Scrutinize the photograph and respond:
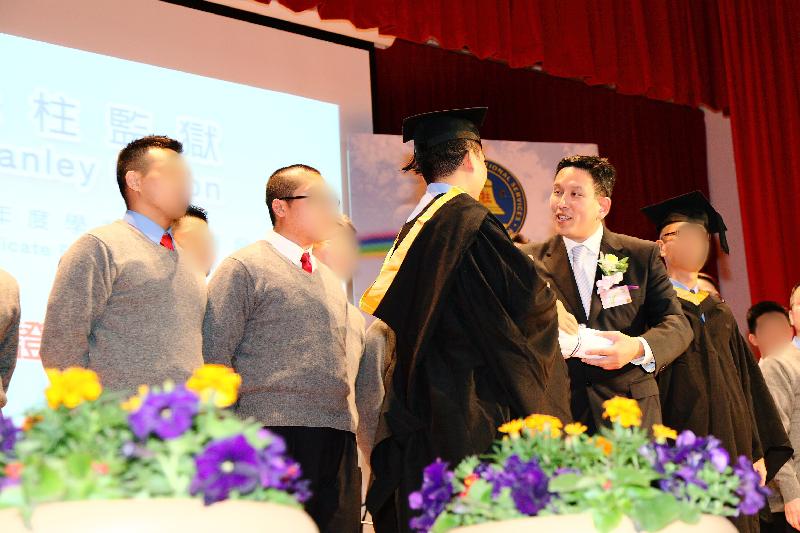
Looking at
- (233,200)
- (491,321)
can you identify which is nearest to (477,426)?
(491,321)

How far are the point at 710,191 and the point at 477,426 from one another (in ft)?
21.2

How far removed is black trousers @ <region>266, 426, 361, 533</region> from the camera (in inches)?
124

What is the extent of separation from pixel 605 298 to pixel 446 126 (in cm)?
82

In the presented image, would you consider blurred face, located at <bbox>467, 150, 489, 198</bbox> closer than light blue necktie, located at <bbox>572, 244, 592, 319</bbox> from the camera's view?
Yes

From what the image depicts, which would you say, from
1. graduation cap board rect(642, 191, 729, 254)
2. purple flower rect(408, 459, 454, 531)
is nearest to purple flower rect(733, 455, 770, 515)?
purple flower rect(408, 459, 454, 531)

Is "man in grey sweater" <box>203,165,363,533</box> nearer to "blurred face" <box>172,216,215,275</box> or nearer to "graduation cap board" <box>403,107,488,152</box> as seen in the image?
"graduation cap board" <box>403,107,488,152</box>

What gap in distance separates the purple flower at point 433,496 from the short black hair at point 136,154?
5.93 feet

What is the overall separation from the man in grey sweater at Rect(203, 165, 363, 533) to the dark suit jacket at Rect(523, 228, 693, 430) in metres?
0.75

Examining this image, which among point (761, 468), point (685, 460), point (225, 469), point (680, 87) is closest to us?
point (225, 469)

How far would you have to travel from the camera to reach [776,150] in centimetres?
758

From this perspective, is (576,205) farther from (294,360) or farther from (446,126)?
(294,360)

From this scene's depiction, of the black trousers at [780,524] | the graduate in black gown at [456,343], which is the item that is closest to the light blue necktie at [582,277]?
the graduate in black gown at [456,343]

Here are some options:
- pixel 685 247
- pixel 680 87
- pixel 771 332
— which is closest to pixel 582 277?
pixel 685 247

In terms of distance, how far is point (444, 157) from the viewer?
10.3 feet
